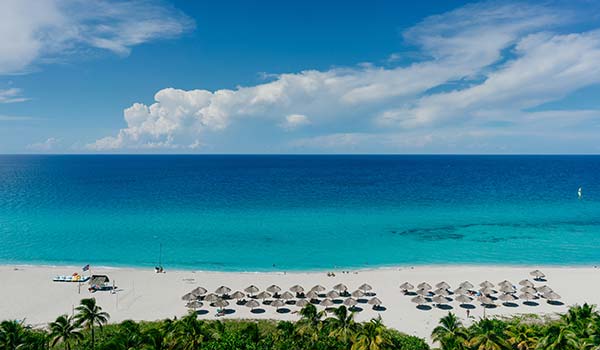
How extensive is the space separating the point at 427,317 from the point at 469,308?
4574 mm

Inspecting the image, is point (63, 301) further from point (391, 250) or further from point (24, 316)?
point (391, 250)

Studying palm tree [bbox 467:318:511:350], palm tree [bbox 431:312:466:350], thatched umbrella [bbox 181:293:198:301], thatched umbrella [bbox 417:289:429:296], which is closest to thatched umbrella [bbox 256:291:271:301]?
thatched umbrella [bbox 181:293:198:301]

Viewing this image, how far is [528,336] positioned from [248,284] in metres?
24.2

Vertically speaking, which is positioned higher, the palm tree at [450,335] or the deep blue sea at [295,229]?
the palm tree at [450,335]

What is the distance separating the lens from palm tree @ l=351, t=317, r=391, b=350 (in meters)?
17.4

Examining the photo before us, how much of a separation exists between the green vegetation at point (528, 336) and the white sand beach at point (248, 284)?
22.8 ft

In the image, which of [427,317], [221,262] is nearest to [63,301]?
[221,262]

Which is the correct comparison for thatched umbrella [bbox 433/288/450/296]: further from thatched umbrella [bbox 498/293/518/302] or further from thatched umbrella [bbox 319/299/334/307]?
thatched umbrella [bbox 319/299/334/307]

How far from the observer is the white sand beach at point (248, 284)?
94.6ft

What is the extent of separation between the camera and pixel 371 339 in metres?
17.7

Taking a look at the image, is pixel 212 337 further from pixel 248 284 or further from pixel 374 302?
pixel 248 284

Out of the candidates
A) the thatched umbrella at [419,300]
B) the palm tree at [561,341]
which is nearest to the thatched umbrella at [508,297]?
the thatched umbrella at [419,300]

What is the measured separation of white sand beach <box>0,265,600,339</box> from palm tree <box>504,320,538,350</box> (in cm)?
731

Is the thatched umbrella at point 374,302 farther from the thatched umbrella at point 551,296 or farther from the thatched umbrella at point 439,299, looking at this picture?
the thatched umbrella at point 551,296
